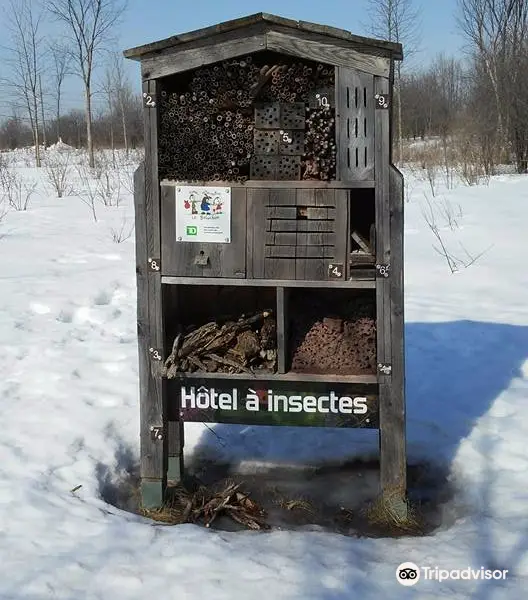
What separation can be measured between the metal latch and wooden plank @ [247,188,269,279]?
180 millimetres

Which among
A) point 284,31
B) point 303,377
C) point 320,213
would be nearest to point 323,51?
point 284,31

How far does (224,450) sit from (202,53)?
2226 mm

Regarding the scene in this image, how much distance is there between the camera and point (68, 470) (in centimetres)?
359

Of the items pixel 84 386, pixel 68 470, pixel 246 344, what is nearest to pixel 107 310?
pixel 84 386

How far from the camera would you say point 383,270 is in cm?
302

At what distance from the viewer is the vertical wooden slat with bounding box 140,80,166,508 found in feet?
10.1

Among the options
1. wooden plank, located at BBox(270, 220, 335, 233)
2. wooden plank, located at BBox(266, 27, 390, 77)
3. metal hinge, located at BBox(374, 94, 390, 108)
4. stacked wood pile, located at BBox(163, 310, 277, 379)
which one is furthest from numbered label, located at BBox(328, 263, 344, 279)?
wooden plank, located at BBox(266, 27, 390, 77)

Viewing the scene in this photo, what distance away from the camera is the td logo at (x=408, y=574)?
2.61 m

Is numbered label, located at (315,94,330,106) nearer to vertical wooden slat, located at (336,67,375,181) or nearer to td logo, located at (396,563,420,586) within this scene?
vertical wooden slat, located at (336,67,375,181)

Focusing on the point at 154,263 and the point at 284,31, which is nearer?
the point at 284,31

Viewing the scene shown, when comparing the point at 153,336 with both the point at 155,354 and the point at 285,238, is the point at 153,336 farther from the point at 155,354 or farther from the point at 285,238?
the point at 285,238

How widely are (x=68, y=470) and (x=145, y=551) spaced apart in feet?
3.05

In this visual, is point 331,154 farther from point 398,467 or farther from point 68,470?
point 68,470

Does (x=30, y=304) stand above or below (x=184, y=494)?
above
